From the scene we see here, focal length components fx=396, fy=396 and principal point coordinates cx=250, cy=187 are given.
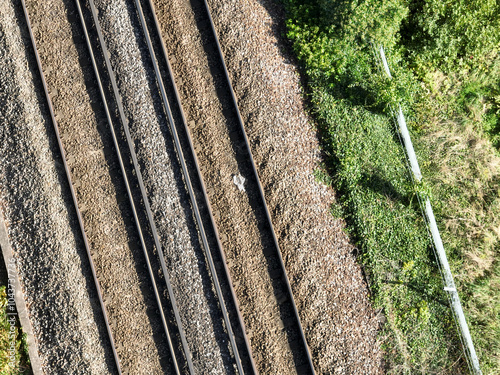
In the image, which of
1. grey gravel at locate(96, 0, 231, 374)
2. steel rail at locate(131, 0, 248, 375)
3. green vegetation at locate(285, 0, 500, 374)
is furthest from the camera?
green vegetation at locate(285, 0, 500, 374)

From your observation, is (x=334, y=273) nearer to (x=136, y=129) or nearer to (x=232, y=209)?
(x=232, y=209)

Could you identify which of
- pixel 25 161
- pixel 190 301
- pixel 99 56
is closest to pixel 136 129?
pixel 99 56

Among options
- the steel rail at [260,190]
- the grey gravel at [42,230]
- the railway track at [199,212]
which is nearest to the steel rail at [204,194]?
the railway track at [199,212]

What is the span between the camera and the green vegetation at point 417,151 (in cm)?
844

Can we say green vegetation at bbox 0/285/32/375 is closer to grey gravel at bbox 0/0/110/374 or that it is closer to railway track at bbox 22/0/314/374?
grey gravel at bbox 0/0/110/374

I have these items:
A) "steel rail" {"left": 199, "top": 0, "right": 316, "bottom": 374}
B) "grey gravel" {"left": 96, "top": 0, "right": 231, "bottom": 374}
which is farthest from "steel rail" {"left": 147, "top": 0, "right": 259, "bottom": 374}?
"steel rail" {"left": 199, "top": 0, "right": 316, "bottom": 374}

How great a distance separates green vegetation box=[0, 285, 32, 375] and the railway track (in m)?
1.96

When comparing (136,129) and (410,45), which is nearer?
(136,129)

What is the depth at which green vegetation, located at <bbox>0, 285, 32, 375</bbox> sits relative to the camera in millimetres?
8508

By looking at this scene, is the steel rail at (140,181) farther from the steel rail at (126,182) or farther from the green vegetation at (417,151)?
the green vegetation at (417,151)

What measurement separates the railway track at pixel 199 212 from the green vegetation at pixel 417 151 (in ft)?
5.82

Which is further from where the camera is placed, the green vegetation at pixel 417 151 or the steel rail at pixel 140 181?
the green vegetation at pixel 417 151

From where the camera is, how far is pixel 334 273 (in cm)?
838

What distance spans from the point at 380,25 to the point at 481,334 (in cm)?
699
